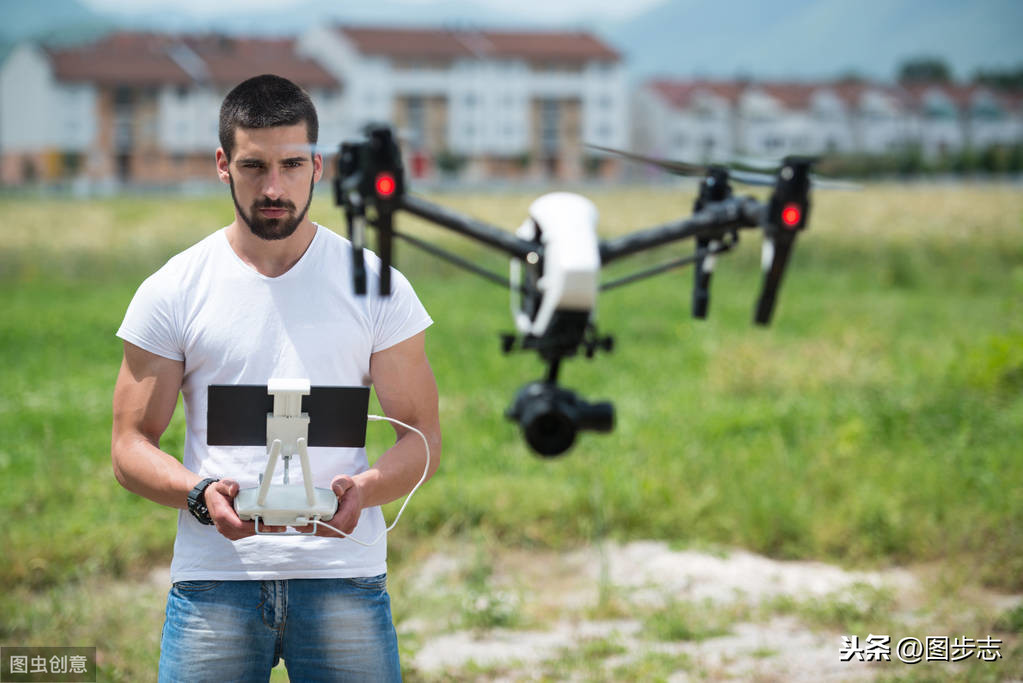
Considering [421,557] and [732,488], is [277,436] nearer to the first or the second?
[421,557]

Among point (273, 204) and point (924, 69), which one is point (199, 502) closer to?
point (273, 204)

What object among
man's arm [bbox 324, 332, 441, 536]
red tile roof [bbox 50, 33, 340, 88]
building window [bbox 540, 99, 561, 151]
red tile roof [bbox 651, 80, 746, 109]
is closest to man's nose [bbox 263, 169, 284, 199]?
man's arm [bbox 324, 332, 441, 536]

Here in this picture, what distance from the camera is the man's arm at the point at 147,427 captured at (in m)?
2.62

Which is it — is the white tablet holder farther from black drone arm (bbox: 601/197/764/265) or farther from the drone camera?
black drone arm (bbox: 601/197/764/265)

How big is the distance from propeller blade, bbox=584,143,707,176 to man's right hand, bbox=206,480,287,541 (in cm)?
112

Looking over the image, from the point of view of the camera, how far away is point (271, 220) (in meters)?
2.53

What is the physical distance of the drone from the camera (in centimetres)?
210

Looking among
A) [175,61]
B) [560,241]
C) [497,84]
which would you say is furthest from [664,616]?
[497,84]

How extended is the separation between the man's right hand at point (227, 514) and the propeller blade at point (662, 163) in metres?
1.12

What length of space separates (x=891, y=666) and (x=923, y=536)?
1.88m

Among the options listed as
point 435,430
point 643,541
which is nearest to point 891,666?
point 643,541

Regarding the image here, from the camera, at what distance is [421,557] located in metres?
7.37

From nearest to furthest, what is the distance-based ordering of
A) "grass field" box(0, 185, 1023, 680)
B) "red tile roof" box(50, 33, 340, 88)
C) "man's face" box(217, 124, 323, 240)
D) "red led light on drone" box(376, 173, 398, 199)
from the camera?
"red led light on drone" box(376, 173, 398, 199) < "man's face" box(217, 124, 323, 240) < "grass field" box(0, 185, 1023, 680) < "red tile roof" box(50, 33, 340, 88)

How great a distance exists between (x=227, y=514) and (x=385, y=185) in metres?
0.81
